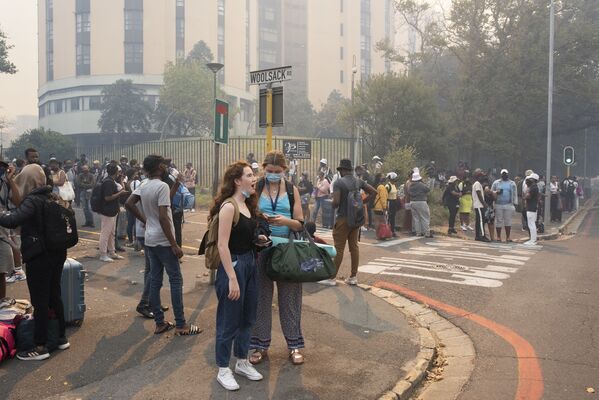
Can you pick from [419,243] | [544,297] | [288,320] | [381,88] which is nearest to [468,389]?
[288,320]

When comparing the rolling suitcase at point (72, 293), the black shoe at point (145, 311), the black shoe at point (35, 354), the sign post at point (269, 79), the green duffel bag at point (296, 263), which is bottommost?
the black shoe at point (35, 354)

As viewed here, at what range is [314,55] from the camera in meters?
91.6

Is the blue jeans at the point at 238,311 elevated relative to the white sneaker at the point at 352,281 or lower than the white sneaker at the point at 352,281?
elevated

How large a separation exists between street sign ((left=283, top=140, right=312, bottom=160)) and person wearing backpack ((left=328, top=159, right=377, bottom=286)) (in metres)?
8.96

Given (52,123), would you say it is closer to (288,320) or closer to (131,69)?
(131,69)

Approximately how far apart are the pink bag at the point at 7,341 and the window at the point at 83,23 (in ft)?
243

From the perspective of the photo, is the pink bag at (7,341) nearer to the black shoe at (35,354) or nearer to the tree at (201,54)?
the black shoe at (35,354)

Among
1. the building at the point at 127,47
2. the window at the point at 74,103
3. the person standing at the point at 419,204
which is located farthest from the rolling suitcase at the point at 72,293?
the window at the point at 74,103

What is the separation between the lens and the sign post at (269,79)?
24.1 ft

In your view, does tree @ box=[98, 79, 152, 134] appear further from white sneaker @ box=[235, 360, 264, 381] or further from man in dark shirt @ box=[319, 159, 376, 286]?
white sneaker @ box=[235, 360, 264, 381]

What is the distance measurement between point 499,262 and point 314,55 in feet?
279

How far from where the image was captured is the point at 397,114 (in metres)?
25.0

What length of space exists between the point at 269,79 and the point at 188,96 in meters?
45.8

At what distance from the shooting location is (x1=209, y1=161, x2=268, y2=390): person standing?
403cm
